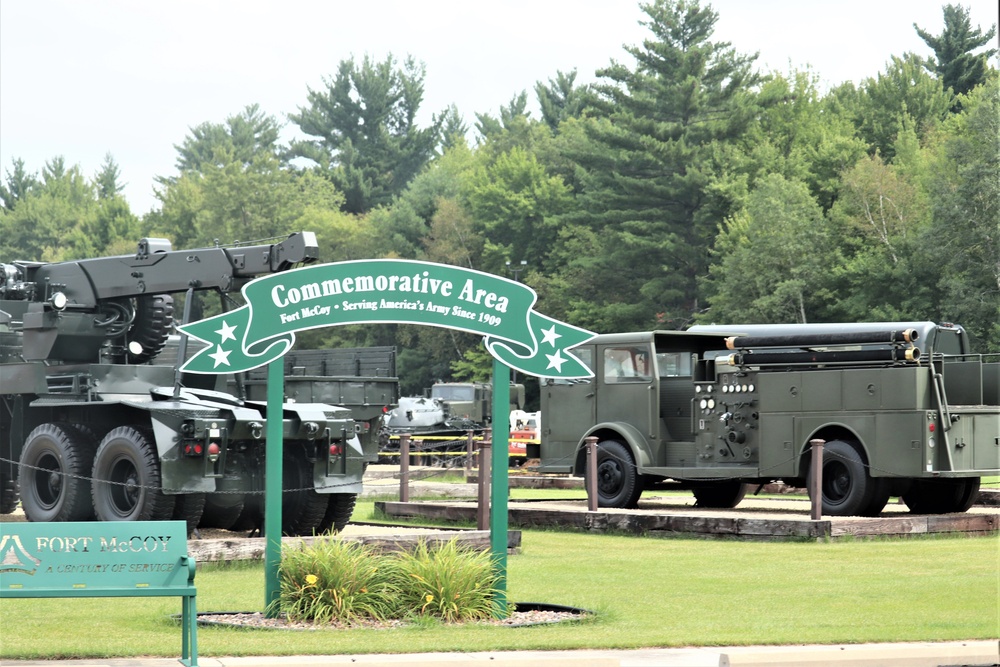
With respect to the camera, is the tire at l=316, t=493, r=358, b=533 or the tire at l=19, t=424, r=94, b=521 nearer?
the tire at l=19, t=424, r=94, b=521

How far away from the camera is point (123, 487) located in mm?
15203

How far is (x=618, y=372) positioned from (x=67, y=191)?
102m

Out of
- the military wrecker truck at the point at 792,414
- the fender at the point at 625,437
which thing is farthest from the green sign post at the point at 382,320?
the fender at the point at 625,437

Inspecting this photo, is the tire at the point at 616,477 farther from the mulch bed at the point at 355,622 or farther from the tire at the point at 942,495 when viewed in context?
the mulch bed at the point at 355,622

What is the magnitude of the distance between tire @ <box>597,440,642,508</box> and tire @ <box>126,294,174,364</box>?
694 centimetres

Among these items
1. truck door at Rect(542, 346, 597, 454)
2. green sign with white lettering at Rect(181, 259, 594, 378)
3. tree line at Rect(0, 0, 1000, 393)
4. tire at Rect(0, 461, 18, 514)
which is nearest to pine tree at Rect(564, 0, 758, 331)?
tree line at Rect(0, 0, 1000, 393)

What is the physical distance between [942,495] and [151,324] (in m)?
10.2

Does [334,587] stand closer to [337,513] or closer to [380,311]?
[380,311]

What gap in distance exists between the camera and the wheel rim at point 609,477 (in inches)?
836

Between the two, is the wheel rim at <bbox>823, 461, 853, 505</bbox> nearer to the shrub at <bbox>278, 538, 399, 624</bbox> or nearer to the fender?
the fender

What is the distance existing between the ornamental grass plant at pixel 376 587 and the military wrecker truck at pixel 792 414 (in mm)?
7967

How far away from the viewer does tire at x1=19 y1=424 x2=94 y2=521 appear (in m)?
15.6

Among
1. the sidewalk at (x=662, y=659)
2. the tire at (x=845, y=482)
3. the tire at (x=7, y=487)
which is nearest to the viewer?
the sidewalk at (x=662, y=659)

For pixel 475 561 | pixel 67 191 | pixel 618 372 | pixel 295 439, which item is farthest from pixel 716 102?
pixel 67 191
